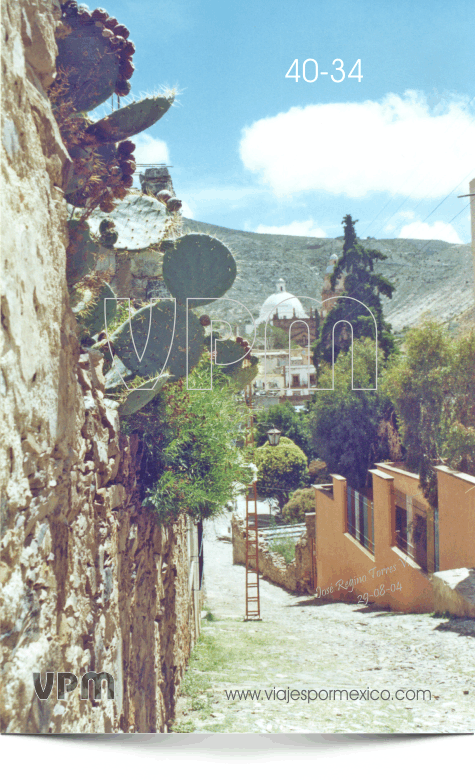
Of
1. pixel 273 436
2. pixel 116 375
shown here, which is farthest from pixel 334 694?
pixel 116 375

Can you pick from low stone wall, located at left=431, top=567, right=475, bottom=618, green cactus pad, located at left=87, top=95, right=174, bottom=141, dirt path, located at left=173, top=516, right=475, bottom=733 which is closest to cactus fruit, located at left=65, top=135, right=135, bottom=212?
green cactus pad, located at left=87, top=95, right=174, bottom=141

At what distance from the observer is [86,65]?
2068 millimetres

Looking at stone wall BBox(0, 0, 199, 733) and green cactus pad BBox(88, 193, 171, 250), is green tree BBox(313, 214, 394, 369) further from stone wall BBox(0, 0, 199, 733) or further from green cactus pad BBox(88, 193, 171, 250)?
stone wall BBox(0, 0, 199, 733)

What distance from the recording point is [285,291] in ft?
9.39

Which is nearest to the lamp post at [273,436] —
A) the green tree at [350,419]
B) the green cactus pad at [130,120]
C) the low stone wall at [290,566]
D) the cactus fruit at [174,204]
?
the green tree at [350,419]

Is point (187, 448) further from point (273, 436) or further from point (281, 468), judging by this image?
point (281, 468)

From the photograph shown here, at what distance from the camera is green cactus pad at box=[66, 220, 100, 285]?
6.66 ft

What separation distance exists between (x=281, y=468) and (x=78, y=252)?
178 cm

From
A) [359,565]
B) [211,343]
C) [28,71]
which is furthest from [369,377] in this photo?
[28,71]

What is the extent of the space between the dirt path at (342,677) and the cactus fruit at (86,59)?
2.27 m

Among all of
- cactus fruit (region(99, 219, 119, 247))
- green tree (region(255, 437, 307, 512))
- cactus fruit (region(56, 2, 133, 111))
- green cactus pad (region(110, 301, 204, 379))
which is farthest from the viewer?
green tree (region(255, 437, 307, 512))

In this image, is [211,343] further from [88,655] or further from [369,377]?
[88,655]

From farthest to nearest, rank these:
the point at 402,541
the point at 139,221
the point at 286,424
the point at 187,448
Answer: the point at 286,424, the point at 402,541, the point at 187,448, the point at 139,221

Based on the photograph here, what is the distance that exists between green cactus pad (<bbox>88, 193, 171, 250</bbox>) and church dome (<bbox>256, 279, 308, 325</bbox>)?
61 centimetres
